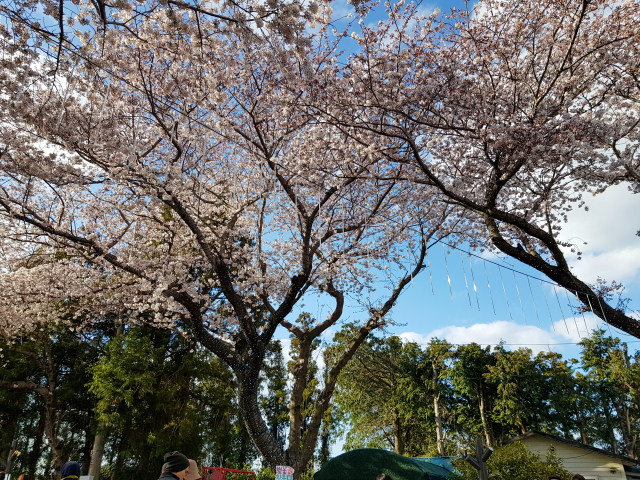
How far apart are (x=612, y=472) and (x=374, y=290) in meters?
10.2

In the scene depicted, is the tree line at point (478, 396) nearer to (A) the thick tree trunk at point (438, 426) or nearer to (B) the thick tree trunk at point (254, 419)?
(A) the thick tree trunk at point (438, 426)

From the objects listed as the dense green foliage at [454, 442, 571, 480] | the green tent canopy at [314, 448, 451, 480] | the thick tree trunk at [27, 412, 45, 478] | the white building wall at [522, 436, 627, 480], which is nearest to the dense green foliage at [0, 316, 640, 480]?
the thick tree trunk at [27, 412, 45, 478]

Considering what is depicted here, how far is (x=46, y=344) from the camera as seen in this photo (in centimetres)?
1670

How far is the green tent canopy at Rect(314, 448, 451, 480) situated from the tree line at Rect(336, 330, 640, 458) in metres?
8.48

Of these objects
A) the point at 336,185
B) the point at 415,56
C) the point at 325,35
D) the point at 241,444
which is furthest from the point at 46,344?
the point at 415,56

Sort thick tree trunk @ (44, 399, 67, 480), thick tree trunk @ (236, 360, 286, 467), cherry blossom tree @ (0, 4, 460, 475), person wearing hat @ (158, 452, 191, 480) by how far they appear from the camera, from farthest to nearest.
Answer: thick tree trunk @ (44, 399, 67, 480), thick tree trunk @ (236, 360, 286, 467), cherry blossom tree @ (0, 4, 460, 475), person wearing hat @ (158, 452, 191, 480)

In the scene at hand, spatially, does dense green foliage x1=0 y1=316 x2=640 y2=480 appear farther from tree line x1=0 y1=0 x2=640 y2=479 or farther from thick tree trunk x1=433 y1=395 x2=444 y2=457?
tree line x1=0 y1=0 x2=640 y2=479

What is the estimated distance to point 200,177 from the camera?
9.82 m

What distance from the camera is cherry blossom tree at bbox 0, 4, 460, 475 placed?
5.98m

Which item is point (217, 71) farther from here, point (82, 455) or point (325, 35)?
point (82, 455)

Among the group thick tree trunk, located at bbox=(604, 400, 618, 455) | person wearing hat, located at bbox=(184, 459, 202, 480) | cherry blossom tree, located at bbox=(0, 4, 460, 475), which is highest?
cherry blossom tree, located at bbox=(0, 4, 460, 475)

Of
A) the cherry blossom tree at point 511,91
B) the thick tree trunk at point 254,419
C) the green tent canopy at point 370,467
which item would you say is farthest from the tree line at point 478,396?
the cherry blossom tree at point 511,91

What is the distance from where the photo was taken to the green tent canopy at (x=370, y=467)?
11.6m

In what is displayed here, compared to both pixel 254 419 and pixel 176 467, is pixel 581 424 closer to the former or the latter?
pixel 254 419
